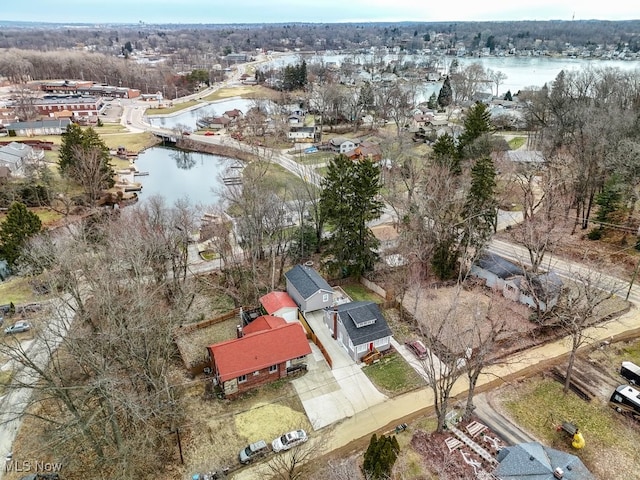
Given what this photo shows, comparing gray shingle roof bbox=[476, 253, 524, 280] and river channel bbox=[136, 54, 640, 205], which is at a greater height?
gray shingle roof bbox=[476, 253, 524, 280]

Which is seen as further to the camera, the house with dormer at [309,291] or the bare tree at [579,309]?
the house with dormer at [309,291]

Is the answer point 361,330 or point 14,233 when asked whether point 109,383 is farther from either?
point 14,233

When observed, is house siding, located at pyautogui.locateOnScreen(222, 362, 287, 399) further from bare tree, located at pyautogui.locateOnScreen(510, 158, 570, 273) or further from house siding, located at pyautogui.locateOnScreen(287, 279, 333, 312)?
bare tree, located at pyautogui.locateOnScreen(510, 158, 570, 273)

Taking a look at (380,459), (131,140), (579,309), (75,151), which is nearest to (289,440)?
(380,459)

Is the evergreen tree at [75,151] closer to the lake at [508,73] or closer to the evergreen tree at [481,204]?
the lake at [508,73]

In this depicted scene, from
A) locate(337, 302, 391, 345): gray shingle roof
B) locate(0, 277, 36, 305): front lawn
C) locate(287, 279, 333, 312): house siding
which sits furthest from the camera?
locate(0, 277, 36, 305): front lawn

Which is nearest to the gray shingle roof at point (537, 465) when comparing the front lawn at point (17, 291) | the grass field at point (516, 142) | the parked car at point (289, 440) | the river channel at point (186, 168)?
the parked car at point (289, 440)

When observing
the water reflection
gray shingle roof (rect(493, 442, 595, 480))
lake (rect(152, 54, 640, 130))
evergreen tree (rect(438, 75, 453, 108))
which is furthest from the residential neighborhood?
lake (rect(152, 54, 640, 130))
